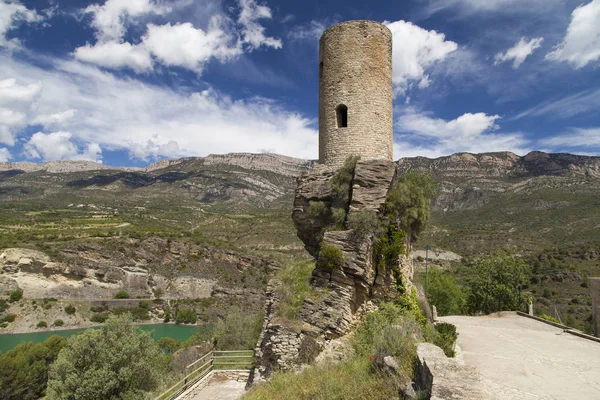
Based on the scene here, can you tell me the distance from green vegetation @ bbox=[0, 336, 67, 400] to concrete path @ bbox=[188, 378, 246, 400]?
2131 centimetres

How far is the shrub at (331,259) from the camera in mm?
11039

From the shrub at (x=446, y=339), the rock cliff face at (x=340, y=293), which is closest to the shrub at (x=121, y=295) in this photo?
the rock cliff face at (x=340, y=293)

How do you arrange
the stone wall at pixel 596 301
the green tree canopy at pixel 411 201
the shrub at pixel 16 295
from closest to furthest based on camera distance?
1. the green tree canopy at pixel 411 201
2. the stone wall at pixel 596 301
3. the shrub at pixel 16 295

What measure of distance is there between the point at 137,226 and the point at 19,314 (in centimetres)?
3270

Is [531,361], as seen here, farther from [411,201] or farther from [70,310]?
[70,310]

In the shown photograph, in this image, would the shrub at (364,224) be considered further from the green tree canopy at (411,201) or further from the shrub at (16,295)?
the shrub at (16,295)

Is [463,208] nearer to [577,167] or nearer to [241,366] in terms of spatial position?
[577,167]

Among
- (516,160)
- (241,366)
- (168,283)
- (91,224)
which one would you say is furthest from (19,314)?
(516,160)

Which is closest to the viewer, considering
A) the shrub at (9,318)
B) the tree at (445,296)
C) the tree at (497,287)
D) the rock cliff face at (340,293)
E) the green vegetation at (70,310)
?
the rock cliff face at (340,293)

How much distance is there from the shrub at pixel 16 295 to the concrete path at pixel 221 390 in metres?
58.7

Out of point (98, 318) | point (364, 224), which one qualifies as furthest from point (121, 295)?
point (364, 224)

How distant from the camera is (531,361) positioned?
31.4 ft

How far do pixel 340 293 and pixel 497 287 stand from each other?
18.2 m

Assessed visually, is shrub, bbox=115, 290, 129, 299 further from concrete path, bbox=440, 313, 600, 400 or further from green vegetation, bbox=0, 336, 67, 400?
concrete path, bbox=440, 313, 600, 400
